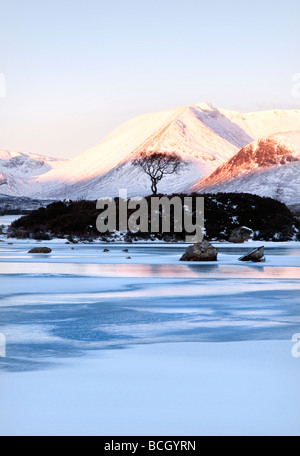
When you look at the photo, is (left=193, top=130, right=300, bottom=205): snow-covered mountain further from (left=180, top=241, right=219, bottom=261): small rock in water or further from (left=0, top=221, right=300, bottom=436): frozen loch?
(left=0, top=221, right=300, bottom=436): frozen loch

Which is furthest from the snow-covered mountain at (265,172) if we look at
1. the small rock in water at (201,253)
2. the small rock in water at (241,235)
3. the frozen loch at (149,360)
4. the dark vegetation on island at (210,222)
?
the frozen loch at (149,360)

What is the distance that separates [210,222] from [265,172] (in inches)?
4759

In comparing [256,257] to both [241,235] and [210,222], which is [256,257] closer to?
[241,235]

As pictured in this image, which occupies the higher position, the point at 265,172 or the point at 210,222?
the point at 265,172

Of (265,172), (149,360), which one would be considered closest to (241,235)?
(149,360)

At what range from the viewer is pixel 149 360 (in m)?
7.65

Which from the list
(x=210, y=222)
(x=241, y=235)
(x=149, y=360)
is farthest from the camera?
(x=210, y=222)

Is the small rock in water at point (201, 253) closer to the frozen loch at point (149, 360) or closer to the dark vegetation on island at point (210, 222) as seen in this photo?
the frozen loch at point (149, 360)

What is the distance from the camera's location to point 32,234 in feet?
160

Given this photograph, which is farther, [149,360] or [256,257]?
[256,257]

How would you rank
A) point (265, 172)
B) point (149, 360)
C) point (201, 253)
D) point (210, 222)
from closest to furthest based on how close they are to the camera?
1. point (149, 360)
2. point (201, 253)
3. point (210, 222)
4. point (265, 172)
